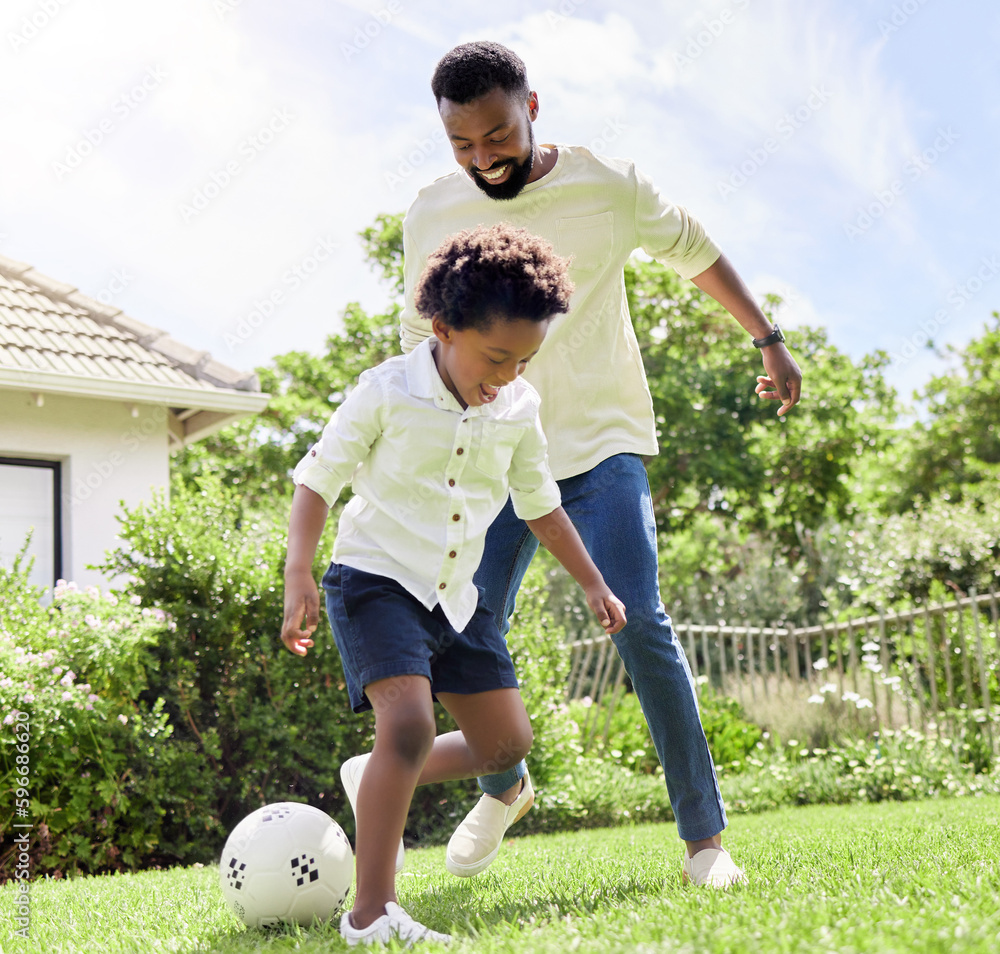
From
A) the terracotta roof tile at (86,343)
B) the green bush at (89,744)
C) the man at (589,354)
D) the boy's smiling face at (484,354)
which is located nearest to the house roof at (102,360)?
the terracotta roof tile at (86,343)

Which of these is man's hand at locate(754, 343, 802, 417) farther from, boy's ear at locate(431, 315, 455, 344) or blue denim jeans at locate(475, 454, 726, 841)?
boy's ear at locate(431, 315, 455, 344)

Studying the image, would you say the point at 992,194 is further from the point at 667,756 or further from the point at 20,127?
the point at 667,756

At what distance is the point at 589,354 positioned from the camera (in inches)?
122

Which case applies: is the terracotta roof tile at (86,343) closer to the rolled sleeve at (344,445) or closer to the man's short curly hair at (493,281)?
the rolled sleeve at (344,445)

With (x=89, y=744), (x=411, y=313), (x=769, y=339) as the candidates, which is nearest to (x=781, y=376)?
(x=769, y=339)

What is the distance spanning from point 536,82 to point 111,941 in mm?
2699

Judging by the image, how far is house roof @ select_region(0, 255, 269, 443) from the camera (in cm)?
759

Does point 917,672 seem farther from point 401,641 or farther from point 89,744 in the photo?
point 401,641

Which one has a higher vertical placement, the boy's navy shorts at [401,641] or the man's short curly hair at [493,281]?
the man's short curly hair at [493,281]

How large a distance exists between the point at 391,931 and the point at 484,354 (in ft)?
4.36

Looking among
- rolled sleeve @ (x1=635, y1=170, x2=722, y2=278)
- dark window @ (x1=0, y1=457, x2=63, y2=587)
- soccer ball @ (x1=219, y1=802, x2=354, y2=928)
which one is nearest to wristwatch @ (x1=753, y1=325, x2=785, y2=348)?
rolled sleeve @ (x1=635, y1=170, x2=722, y2=278)

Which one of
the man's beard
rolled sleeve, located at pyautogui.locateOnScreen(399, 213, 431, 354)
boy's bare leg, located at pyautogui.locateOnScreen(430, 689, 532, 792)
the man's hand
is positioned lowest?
boy's bare leg, located at pyautogui.locateOnScreen(430, 689, 532, 792)

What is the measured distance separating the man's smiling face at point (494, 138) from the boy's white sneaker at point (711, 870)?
2.03 meters

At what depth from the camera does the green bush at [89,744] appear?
195 inches
